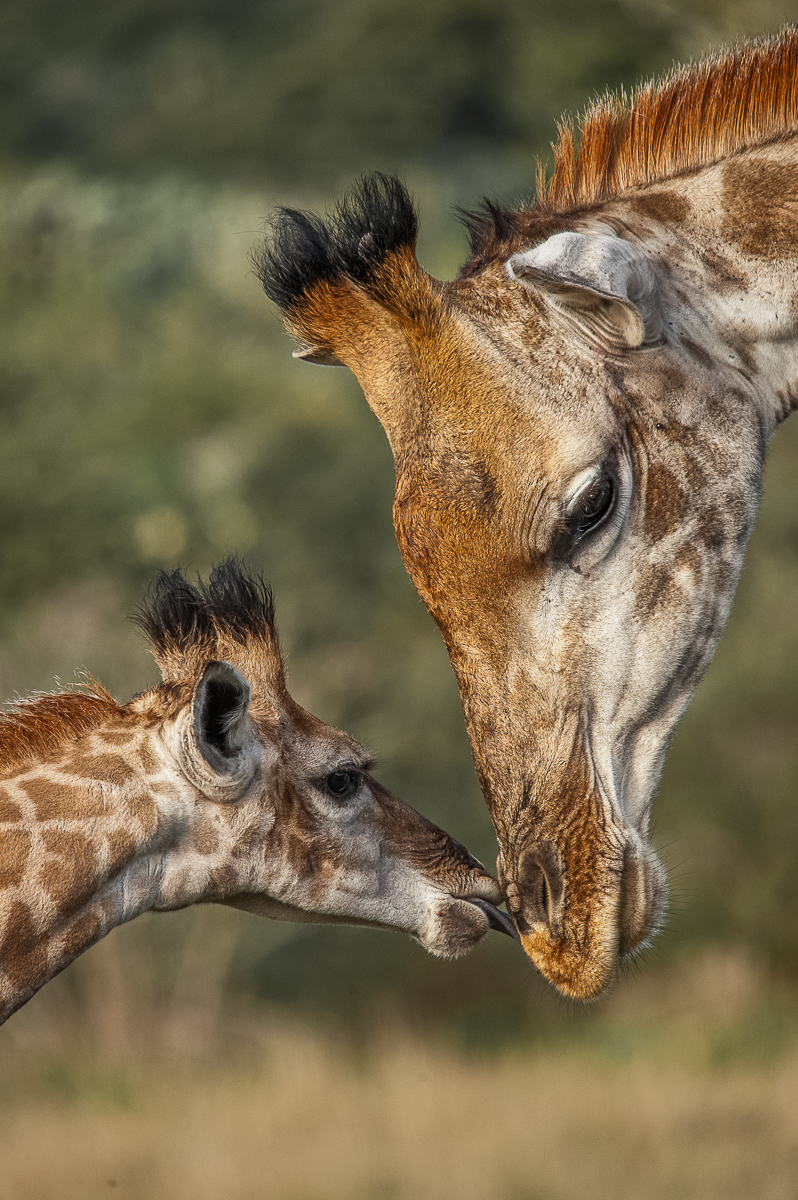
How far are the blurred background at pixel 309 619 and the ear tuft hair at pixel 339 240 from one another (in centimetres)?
619

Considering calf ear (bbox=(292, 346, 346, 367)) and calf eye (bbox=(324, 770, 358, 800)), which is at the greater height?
calf ear (bbox=(292, 346, 346, 367))

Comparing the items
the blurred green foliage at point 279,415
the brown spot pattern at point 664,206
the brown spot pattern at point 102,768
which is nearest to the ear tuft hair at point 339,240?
the brown spot pattern at point 664,206

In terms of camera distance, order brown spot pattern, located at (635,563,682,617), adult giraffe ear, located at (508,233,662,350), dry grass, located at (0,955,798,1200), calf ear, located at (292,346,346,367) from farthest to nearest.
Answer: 1. dry grass, located at (0,955,798,1200)
2. calf ear, located at (292,346,346,367)
3. brown spot pattern, located at (635,563,682,617)
4. adult giraffe ear, located at (508,233,662,350)

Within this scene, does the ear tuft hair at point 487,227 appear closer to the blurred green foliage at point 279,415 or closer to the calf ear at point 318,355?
the calf ear at point 318,355

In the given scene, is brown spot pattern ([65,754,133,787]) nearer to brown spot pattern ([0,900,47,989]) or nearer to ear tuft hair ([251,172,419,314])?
brown spot pattern ([0,900,47,989])

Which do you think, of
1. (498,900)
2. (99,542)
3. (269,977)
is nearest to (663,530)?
(498,900)

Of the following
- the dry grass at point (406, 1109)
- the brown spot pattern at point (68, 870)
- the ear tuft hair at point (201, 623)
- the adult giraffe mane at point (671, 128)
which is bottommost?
the dry grass at point (406, 1109)

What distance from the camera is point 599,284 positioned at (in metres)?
3.62

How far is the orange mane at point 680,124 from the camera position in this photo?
13.6 feet

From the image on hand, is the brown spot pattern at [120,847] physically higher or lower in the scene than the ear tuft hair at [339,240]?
lower

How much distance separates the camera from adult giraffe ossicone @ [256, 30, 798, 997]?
3.91 m

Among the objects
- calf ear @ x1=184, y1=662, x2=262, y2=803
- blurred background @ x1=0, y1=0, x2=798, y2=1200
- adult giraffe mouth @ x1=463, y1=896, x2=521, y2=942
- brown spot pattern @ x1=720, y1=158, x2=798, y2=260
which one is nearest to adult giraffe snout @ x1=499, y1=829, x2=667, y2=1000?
adult giraffe mouth @ x1=463, y1=896, x2=521, y2=942

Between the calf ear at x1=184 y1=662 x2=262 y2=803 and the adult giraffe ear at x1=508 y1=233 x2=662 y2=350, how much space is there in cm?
155

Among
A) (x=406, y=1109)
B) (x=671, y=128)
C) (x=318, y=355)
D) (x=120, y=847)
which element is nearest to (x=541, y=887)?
(x=120, y=847)
